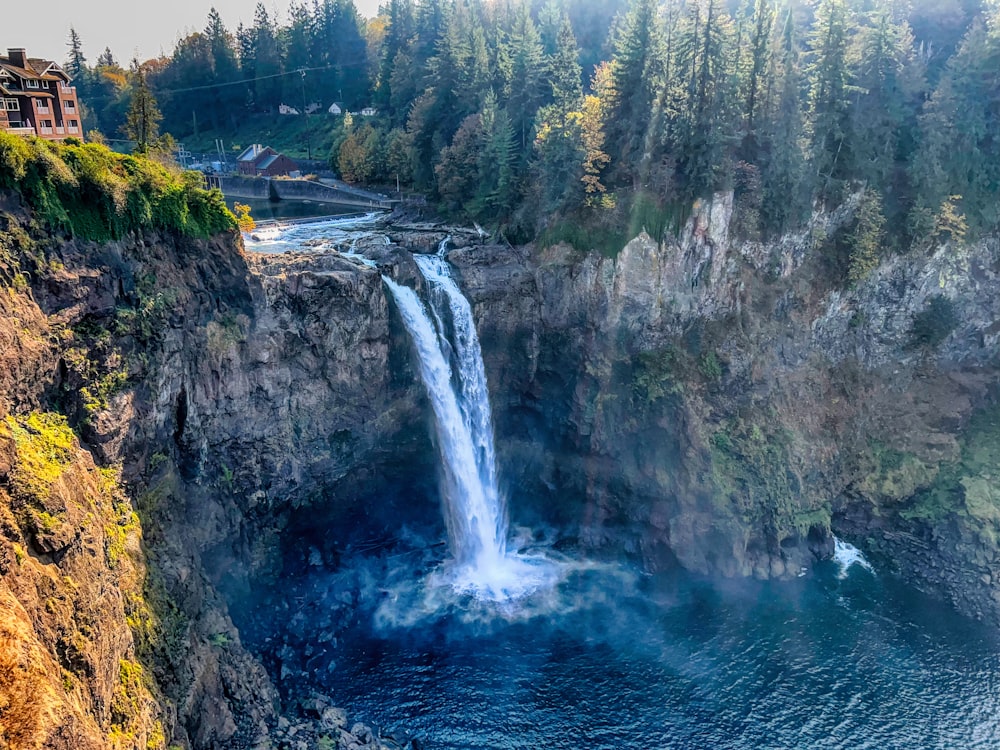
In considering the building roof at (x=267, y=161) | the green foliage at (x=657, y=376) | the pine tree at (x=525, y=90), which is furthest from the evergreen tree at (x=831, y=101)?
the building roof at (x=267, y=161)

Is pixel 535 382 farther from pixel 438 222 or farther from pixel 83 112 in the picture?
pixel 83 112

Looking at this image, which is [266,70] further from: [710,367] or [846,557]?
[846,557]

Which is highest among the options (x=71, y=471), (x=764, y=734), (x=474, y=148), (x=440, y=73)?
(x=440, y=73)

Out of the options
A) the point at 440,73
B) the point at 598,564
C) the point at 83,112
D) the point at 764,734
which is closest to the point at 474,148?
the point at 440,73

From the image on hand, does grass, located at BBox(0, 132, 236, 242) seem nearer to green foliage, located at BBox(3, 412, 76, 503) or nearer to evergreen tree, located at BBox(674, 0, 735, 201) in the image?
green foliage, located at BBox(3, 412, 76, 503)

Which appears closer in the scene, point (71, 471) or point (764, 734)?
point (71, 471)

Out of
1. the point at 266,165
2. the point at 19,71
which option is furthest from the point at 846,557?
the point at 266,165

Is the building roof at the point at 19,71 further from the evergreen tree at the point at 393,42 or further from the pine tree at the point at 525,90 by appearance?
the evergreen tree at the point at 393,42
